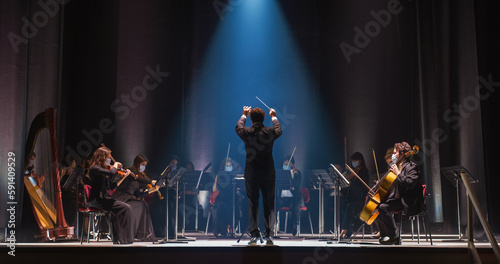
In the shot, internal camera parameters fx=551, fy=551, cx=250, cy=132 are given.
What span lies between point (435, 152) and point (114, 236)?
19.2 feet

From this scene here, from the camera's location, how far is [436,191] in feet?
32.3

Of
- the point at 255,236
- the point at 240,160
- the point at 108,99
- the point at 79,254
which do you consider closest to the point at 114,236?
the point at 79,254

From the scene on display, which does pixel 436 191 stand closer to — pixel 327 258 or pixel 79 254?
pixel 327 258

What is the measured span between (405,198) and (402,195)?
0.05m

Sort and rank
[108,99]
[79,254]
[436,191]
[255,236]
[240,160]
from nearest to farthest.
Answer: [79,254]
[255,236]
[436,191]
[108,99]
[240,160]

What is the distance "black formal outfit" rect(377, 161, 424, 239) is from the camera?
6926mm

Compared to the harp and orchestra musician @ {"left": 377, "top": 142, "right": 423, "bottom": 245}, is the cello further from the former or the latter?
the harp

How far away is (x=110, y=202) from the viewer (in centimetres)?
711

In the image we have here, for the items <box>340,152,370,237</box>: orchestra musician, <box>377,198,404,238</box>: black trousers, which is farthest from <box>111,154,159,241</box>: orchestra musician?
<box>377,198,404,238</box>: black trousers

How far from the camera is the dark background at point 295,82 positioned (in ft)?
27.8

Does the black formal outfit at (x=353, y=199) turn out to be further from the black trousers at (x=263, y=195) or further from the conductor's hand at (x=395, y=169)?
the black trousers at (x=263, y=195)

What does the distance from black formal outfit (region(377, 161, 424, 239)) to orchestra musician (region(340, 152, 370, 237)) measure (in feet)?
4.48

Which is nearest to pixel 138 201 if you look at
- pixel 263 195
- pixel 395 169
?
pixel 263 195

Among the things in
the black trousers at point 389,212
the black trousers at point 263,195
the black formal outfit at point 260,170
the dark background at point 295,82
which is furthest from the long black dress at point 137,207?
the black trousers at point 389,212
